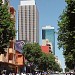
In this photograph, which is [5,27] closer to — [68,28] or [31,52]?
[68,28]

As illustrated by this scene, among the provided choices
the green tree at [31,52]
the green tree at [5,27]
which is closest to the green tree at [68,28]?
the green tree at [5,27]

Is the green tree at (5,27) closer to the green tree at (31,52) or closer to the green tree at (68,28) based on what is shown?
the green tree at (68,28)

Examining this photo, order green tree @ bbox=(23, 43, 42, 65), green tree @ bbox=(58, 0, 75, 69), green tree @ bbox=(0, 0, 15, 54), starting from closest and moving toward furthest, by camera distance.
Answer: green tree @ bbox=(58, 0, 75, 69), green tree @ bbox=(0, 0, 15, 54), green tree @ bbox=(23, 43, 42, 65)

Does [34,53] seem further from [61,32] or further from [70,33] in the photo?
[70,33]

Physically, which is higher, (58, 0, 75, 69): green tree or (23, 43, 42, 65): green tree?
(58, 0, 75, 69): green tree

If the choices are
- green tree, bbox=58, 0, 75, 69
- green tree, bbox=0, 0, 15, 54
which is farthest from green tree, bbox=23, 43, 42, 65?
green tree, bbox=0, 0, 15, 54

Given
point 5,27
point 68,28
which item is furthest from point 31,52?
point 68,28

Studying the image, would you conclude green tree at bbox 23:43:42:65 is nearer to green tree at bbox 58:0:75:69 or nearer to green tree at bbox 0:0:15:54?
green tree at bbox 58:0:75:69

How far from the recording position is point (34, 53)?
10800 centimetres

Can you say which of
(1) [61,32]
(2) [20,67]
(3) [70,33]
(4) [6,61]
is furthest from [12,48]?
(3) [70,33]

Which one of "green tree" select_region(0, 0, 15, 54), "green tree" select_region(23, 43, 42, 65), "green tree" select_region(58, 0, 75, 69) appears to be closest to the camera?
"green tree" select_region(58, 0, 75, 69)

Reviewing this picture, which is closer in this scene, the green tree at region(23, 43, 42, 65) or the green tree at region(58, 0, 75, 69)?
the green tree at region(58, 0, 75, 69)

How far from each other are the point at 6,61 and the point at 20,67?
31716 mm

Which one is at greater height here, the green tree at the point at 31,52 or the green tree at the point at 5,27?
the green tree at the point at 5,27
